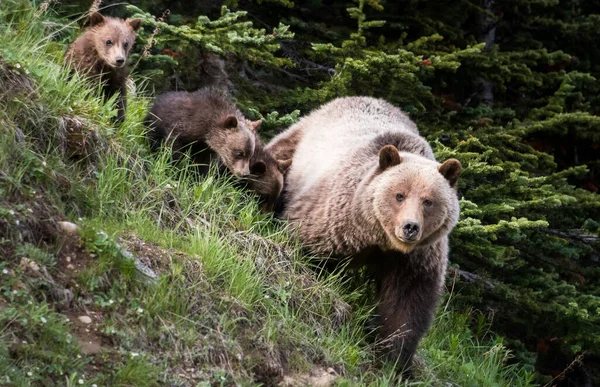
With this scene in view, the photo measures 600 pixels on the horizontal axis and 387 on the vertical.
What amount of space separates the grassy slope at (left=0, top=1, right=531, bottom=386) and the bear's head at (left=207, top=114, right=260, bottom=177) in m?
0.23

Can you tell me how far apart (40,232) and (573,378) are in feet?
25.3

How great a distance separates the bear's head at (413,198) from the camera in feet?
21.0

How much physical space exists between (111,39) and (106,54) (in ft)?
0.40

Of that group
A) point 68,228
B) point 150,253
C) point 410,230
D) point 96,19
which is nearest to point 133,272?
point 150,253

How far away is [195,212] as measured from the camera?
6703 millimetres

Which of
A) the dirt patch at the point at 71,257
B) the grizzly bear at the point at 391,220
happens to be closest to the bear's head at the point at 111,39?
the grizzly bear at the point at 391,220

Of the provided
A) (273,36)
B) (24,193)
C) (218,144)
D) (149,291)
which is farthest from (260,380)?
(273,36)

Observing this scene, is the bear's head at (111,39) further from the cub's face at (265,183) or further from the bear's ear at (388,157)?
the bear's ear at (388,157)

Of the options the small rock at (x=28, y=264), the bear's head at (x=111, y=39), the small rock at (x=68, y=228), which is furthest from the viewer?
the bear's head at (x=111, y=39)

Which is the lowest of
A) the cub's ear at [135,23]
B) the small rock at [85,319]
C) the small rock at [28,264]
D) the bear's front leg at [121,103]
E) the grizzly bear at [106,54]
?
the small rock at [85,319]

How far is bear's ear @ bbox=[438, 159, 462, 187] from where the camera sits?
21.8 feet

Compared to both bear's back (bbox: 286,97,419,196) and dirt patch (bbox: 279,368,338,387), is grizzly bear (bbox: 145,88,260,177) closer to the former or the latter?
bear's back (bbox: 286,97,419,196)

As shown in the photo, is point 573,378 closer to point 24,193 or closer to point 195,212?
point 195,212

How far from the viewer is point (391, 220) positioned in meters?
6.45
